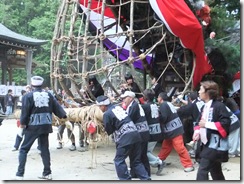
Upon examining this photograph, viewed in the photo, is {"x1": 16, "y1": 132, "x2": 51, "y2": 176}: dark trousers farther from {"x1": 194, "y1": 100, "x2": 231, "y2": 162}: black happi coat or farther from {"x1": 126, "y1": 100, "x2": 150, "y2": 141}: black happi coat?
{"x1": 194, "y1": 100, "x2": 231, "y2": 162}: black happi coat

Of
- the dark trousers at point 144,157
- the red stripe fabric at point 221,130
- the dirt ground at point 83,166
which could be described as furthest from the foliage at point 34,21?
the red stripe fabric at point 221,130

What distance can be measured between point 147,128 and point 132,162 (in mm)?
520

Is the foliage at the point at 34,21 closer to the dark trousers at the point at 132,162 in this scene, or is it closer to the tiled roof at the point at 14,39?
the tiled roof at the point at 14,39

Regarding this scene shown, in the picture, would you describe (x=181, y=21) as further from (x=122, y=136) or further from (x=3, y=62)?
(x=3, y=62)

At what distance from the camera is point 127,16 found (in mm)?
8117

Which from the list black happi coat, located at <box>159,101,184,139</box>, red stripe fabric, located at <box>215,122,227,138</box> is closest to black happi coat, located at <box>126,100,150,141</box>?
black happi coat, located at <box>159,101,184,139</box>

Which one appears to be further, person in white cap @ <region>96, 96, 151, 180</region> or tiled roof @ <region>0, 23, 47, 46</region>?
tiled roof @ <region>0, 23, 47, 46</region>

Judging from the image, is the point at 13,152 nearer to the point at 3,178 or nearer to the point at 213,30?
the point at 3,178

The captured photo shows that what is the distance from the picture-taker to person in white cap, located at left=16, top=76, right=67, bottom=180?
5320mm

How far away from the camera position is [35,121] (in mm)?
5336

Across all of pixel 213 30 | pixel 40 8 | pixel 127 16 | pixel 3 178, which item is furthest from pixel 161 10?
pixel 40 8

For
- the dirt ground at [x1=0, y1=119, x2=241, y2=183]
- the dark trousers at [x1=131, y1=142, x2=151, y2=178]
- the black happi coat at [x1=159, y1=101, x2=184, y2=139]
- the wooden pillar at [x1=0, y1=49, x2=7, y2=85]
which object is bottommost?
the dirt ground at [x1=0, y1=119, x2=241, y2=183]

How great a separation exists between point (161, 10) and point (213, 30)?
4.06 feet

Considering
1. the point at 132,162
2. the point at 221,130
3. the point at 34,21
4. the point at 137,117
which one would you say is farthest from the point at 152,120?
the point at 34,21
